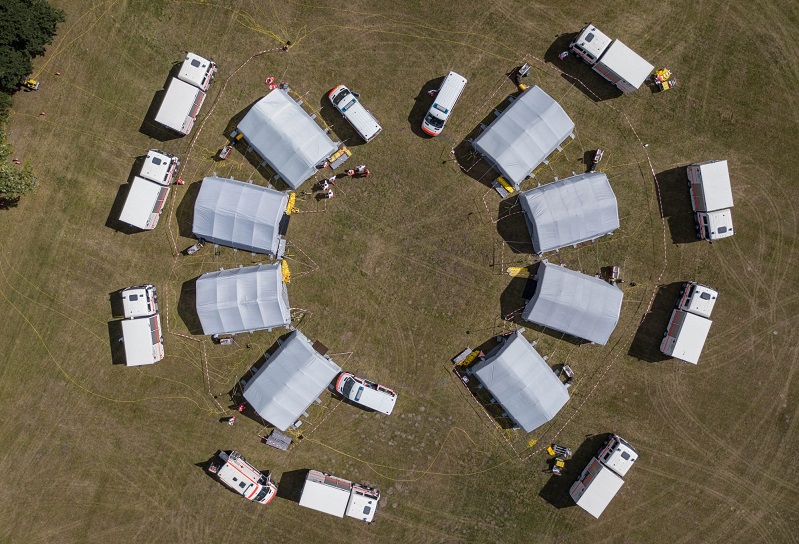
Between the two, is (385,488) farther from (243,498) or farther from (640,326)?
(640,326)

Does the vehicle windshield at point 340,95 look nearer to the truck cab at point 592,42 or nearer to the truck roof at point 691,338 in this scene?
the truck cab at point 592,42

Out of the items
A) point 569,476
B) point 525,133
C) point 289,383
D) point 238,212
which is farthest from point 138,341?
point 569,476

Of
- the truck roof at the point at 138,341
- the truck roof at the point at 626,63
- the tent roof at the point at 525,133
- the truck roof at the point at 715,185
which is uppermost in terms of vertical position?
the truck roof at the point at 626,63

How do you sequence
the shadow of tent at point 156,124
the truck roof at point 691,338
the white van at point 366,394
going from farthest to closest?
the shadow of tent at point 156,124 → the white van at point 366,394 → the truck roof at point 691,338

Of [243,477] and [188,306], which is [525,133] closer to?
[188,306]

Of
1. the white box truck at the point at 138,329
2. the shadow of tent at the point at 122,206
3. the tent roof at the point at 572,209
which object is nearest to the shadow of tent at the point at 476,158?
the tent roof at the point at 572,209

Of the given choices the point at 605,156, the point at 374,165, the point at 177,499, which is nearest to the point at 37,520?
the point at 177,499
